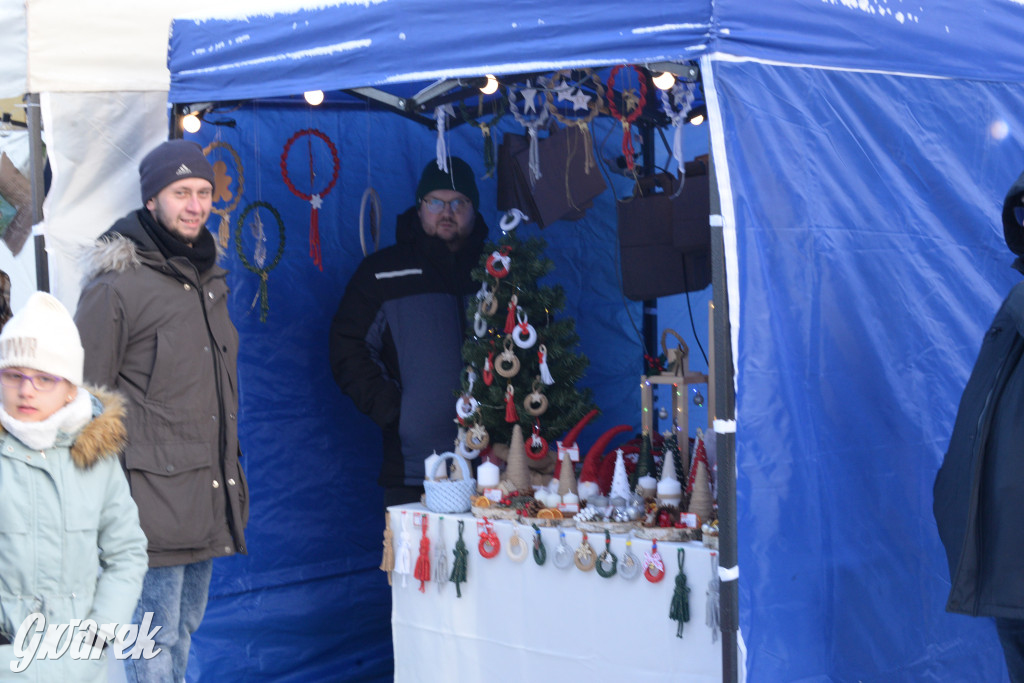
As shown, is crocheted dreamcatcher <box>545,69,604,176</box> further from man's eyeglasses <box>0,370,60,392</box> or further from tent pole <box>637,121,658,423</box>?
man's eyeglasses <box>0,370,60,392</box>

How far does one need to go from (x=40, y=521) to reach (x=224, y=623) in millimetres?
1870

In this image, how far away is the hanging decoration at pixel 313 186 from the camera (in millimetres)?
4320

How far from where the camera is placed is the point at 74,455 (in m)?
2.44

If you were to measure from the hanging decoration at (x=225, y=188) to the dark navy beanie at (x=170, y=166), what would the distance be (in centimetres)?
73

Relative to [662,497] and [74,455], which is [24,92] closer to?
[74,455]

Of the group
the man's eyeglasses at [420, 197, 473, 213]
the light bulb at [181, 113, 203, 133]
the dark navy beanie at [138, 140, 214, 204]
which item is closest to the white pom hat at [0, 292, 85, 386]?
the dark navy beanie at [138, 140, 214, 204]

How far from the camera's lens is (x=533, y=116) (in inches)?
162

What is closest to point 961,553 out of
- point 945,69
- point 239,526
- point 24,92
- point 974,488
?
point 974,488

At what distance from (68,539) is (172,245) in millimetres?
938

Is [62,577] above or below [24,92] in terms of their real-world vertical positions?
below

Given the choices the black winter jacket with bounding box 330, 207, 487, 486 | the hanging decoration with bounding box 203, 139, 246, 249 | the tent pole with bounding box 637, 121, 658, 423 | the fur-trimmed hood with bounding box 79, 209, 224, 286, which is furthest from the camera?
the tent pole with bounding box 637, 121, 658, 423

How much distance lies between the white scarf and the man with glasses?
5.69ft

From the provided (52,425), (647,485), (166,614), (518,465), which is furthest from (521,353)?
(52,425)

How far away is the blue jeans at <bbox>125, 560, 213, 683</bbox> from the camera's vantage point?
2971 millimetres
